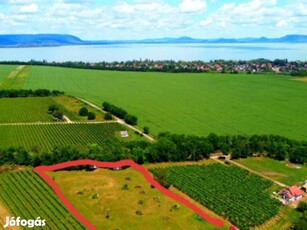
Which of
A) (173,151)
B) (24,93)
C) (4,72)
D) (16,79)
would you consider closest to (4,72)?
(4,72)

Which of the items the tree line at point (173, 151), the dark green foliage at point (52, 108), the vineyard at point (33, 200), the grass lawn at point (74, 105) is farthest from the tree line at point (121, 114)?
the vineyard at point (33, 200)

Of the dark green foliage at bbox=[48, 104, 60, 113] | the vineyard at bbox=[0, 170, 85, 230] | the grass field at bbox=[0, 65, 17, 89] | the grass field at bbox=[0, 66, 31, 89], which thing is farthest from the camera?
the grass field at bbox=[0, 65, 17, 89]

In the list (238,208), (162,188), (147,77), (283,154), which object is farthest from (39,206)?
(147,77)

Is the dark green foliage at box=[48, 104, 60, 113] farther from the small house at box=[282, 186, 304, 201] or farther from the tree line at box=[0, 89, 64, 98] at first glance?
the small house at box=[282, 186, 304, 201]

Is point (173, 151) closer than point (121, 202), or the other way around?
point (121, 202)

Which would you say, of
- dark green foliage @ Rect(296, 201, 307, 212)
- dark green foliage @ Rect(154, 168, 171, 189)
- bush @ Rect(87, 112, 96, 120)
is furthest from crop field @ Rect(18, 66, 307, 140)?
dark green foliage @ Rect(296, 201, 307, 212)

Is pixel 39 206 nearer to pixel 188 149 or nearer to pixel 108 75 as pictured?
pixel 188 149

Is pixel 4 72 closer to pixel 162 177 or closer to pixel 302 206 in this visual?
pixel 162 177
